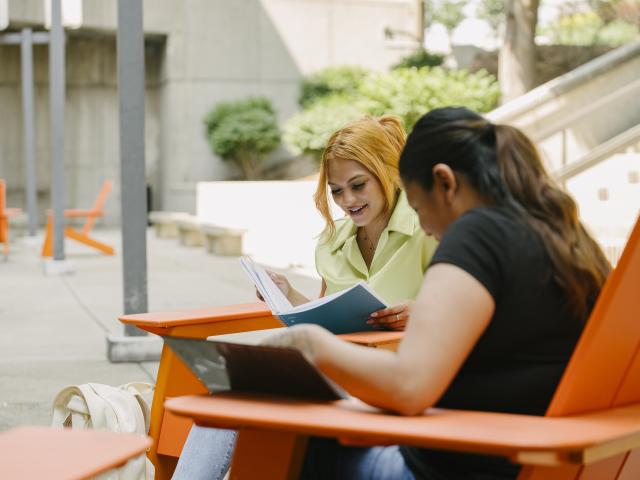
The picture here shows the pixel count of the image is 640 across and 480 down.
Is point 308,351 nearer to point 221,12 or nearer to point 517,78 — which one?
point 517,78

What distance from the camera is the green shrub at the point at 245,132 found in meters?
19.7

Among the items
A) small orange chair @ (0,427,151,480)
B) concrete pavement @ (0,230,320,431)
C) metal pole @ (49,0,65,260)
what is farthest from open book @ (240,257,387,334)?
metal pole @ (49,0,65,260)

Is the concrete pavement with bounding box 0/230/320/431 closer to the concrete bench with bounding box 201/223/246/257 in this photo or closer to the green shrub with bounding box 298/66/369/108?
the concrete bench with bounding box 201/223/246/257

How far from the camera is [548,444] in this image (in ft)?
5.25

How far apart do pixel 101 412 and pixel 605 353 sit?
69.0 inches

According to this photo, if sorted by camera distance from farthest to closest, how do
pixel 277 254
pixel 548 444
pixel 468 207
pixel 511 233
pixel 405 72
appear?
pixel 405 72
pixel 277 254
pixel 468 207
pixel 511 233
pixel 548 444

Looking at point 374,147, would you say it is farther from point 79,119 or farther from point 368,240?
point 79,119

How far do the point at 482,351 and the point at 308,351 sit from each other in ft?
1.02

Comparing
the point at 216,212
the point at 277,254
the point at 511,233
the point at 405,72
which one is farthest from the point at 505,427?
the point at 216,212

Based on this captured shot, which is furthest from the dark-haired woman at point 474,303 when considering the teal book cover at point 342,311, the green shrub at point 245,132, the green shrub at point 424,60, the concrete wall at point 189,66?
the concrete wall at point 189,66

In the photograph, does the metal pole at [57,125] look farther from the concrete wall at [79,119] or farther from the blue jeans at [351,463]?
the concrete wall at [79,119]

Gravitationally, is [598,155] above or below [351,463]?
above

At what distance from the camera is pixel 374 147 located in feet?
11.1

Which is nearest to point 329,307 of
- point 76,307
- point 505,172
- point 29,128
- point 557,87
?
point 505,172
